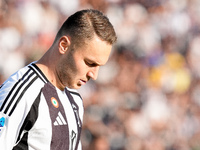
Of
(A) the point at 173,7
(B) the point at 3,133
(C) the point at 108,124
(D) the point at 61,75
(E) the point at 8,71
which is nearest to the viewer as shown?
(B) the point at 3,133

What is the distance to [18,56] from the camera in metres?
5.21

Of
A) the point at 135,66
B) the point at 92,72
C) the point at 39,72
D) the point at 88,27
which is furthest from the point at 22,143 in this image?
the point at 135,66

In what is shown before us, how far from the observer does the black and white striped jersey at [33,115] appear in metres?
2.01

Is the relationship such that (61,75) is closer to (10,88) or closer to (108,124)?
(10,88)

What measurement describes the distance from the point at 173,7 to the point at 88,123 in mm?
3094

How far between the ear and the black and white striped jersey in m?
0.19

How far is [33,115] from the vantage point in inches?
81.5

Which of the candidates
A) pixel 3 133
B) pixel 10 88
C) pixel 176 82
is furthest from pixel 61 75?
pixel 176 82

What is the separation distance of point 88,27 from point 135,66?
4.01m

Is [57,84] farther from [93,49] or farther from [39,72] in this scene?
[93,49]

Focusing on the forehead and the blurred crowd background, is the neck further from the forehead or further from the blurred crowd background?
the blurred crowd background

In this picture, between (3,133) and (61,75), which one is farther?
(61,75)

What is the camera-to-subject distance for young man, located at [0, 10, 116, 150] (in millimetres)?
2057

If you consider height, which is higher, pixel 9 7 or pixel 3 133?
pixel 9 7
